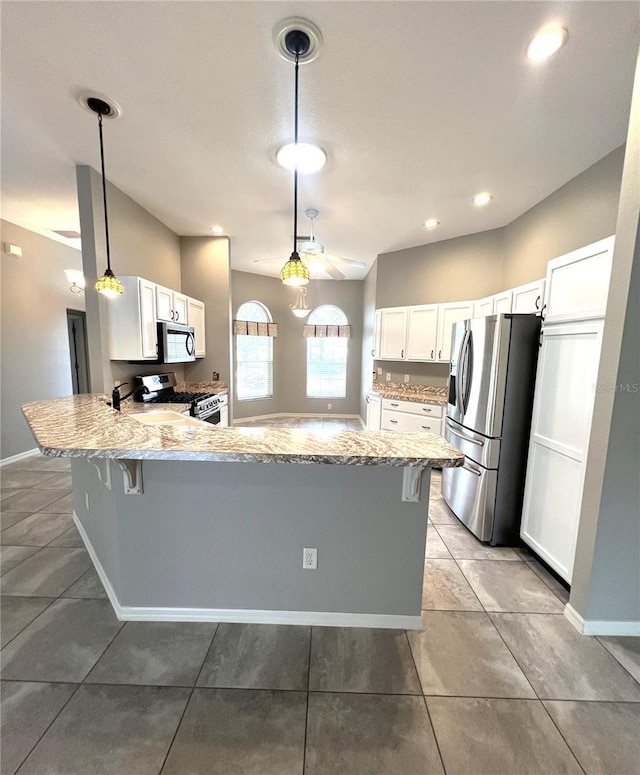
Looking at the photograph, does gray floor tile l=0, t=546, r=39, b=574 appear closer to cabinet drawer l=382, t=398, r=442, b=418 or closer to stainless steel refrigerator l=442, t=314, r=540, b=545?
stainless steel refrigerator l=442, t=314, r=540, b=545

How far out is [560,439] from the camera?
2139mm

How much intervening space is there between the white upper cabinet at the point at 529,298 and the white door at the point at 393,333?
1774mm

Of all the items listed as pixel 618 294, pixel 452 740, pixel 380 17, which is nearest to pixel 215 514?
pixel 452 740

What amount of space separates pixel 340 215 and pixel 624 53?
8.24ft

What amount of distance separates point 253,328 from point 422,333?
3.58 metres

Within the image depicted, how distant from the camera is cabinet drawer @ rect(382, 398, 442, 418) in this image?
410 cm

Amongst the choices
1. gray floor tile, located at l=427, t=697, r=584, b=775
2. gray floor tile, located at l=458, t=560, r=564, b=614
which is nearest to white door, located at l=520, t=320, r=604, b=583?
gray floor tile, located at l=458, t=560, r=564, b=614

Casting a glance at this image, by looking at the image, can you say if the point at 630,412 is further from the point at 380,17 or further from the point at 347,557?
the point at 380,17

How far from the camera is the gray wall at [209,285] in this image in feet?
→ 14.8

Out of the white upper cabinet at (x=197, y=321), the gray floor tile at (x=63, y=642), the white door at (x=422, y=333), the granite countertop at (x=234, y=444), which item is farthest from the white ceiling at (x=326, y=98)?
the gray floor tile at (x=63, y=642)

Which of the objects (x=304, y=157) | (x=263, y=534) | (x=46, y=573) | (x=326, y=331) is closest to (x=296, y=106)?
(x=304, y=157)

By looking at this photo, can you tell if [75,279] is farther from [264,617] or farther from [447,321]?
[447,321]

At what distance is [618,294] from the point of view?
63.2 inches

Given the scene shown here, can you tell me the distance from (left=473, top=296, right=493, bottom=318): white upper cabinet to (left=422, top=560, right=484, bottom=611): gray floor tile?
2606 millimetres
